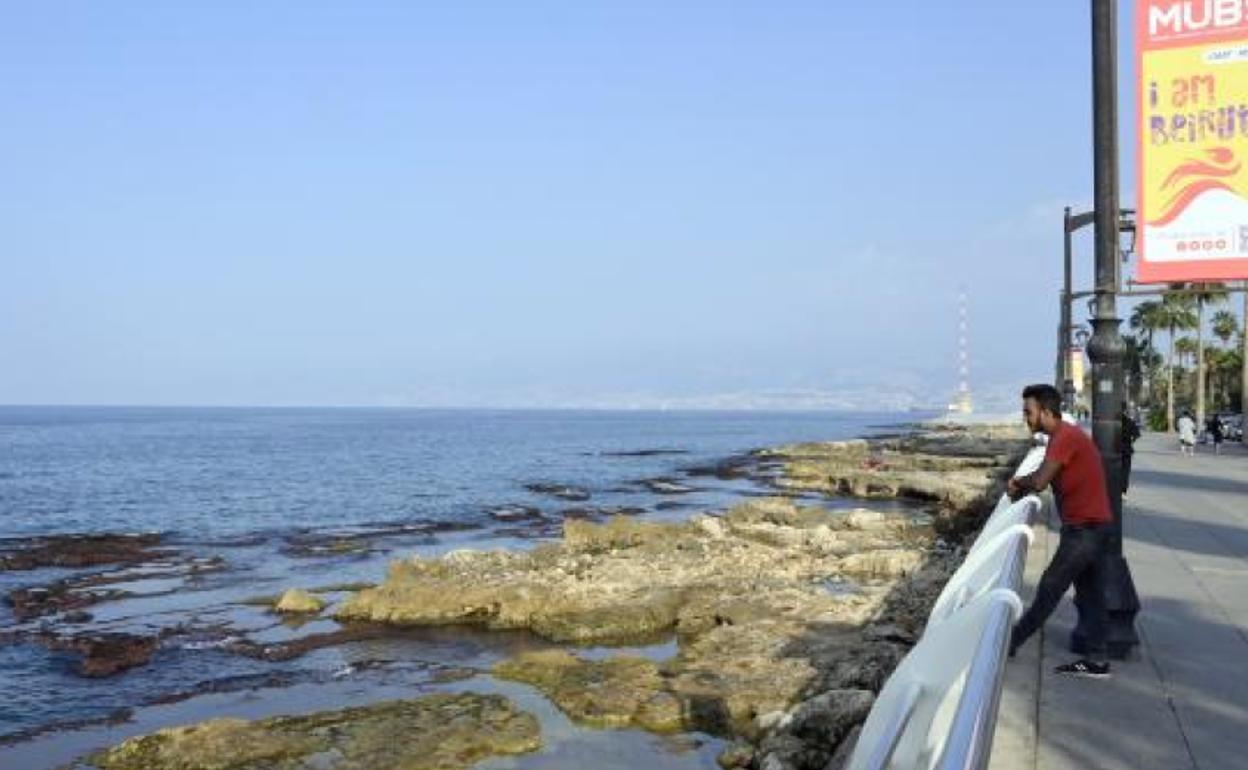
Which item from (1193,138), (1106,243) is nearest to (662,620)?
(1193,138)

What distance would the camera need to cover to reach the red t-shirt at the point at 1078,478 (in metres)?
6.62

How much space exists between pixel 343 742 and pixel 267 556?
59.7ft

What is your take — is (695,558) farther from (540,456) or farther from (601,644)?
(540,456)

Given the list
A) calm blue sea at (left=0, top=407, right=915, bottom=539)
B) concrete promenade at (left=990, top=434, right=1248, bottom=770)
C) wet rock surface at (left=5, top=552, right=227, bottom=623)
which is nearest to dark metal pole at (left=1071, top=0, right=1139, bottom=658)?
concrete promenade at (left=990, top=434, right=1248, bottom=770)

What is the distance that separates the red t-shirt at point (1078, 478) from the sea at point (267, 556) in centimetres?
452

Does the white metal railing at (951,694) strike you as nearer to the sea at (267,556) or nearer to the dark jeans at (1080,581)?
the dark jeans at (1080,581)

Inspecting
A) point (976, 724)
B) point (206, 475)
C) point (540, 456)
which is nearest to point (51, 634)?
point (976, 724)

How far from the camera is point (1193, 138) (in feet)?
31.8

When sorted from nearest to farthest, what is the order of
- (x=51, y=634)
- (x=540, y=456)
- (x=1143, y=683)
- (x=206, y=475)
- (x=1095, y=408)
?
(x=1143, y=683)
(x=1095, y=408)
(x=51, y=634)
(x=206, y=475)
(x=540, y=456)

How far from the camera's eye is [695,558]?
21297 mm

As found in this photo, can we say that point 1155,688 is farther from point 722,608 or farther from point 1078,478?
point 722,608

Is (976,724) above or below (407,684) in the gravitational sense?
above

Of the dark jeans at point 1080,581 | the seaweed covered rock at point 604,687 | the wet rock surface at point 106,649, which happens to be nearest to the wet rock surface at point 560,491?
the wet rock surface at point 106,649

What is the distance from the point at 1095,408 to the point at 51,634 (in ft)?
54.6
